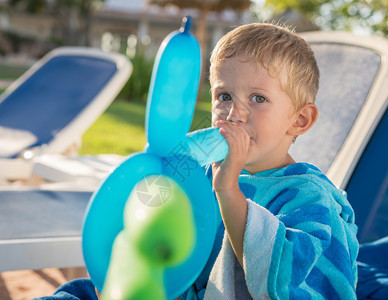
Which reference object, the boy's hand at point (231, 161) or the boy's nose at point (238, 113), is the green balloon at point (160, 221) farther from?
the boy's nose at point (238, 113)

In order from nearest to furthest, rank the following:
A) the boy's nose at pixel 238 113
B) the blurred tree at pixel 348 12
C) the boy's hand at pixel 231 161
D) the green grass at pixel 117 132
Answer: the boy's hand at pixel 231 161, the boy's nose at pixel 238 113, the blurred tree at pixel 348 12, the green grass at pixel 117 132

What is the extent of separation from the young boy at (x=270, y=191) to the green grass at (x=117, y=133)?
22.9 ft

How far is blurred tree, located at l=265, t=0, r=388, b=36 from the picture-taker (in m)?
7.36

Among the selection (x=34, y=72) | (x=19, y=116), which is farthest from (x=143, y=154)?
(x=34, y=72)

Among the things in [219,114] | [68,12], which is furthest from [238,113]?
[68,12]

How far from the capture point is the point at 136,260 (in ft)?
3.90

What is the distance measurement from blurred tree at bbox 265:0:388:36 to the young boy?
4350 mm

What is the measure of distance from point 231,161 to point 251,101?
0.23 metres

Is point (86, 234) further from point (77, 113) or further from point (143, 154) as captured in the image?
point (77, 113)

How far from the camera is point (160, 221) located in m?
1.18

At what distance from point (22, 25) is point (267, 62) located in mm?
36221

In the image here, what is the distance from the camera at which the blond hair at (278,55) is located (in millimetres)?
1569

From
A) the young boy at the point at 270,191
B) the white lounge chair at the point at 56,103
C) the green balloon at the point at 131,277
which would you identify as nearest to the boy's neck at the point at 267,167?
the young boy at the point at 270,191

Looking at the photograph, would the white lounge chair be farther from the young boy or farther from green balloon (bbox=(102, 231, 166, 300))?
green balloon (bbox=(102, 231, 166, 300))
